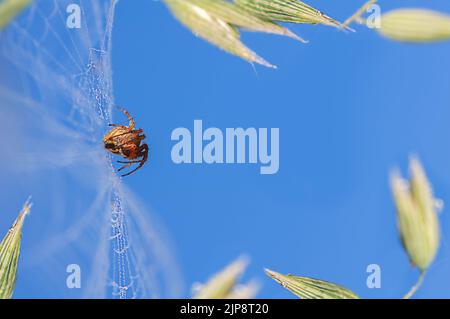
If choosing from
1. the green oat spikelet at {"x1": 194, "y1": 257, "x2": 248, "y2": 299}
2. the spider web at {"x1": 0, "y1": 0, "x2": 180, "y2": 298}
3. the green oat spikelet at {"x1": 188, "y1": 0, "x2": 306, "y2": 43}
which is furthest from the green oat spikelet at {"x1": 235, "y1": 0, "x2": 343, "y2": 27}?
the green oat spikelet at {"x1": 194, "y1": 257, "x2": 248, "y2": 299}

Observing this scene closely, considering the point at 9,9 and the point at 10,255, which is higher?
the point at 9,9

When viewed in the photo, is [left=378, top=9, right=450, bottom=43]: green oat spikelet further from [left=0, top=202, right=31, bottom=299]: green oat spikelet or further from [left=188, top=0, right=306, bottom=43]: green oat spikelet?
[left=0, top=202, right=31, bottom=299]: green oat spikelet

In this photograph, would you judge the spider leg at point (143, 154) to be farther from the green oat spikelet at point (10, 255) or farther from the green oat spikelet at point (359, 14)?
the green oat spikelet at point (359, 14)

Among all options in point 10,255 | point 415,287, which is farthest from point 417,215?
point 10,255

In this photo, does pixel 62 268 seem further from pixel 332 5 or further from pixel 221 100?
pixel 332 5

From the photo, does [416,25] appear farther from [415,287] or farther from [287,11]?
[415,287]

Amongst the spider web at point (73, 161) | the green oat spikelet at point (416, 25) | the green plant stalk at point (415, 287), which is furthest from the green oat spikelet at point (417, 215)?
the spider web at point (73, 161)

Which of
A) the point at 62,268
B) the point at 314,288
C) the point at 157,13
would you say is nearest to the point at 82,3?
the point at 157,13
